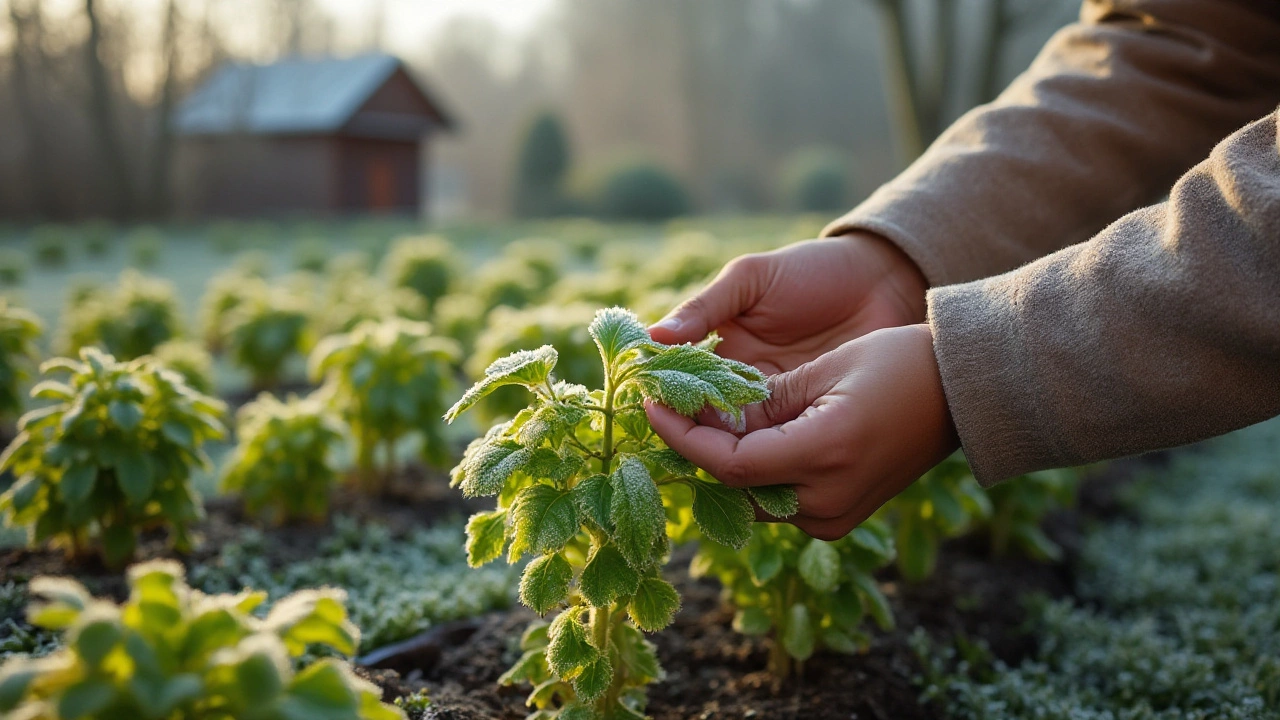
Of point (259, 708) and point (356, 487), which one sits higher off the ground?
point (259, 708)

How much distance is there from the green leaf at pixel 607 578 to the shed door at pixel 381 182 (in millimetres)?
22507

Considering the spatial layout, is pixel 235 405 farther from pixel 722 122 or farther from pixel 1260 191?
pixel 722 122

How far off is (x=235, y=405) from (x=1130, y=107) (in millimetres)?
5094

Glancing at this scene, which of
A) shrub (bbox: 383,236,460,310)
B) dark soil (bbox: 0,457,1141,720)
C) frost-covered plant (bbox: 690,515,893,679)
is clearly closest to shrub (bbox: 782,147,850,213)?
shrub (bbox: 383,236,460,310)

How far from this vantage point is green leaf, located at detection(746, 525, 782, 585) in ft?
6.63

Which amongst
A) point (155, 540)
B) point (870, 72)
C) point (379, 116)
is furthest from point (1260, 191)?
point (870, 72)

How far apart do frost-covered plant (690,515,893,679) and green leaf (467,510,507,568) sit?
676mm

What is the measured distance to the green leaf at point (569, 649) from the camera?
5.11 ft

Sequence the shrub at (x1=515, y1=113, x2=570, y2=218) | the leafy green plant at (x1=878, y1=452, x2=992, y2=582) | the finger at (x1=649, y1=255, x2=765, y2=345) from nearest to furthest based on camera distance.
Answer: the finger at (x1=649, y1=255, x2=765, y2=345), the leafy green plant at (x1=878, y1=452, x2=992, y2=582), the shrub at (x1=515, y1=113, x2=570, y2=218)

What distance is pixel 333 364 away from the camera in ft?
12.0

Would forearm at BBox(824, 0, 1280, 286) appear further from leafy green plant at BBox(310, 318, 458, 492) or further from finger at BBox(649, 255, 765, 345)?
leafy green plant at BBox(310, 318, 458, 492)

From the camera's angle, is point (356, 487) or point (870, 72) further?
point (870, 72)

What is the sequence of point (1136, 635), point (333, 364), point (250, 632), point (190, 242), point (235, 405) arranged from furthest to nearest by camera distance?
point (190, 242), point (235, 405), point (333, 364), point (1136, 635), point (250, 632)

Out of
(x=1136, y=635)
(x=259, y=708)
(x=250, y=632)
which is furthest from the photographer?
(x=1136, y=635)
